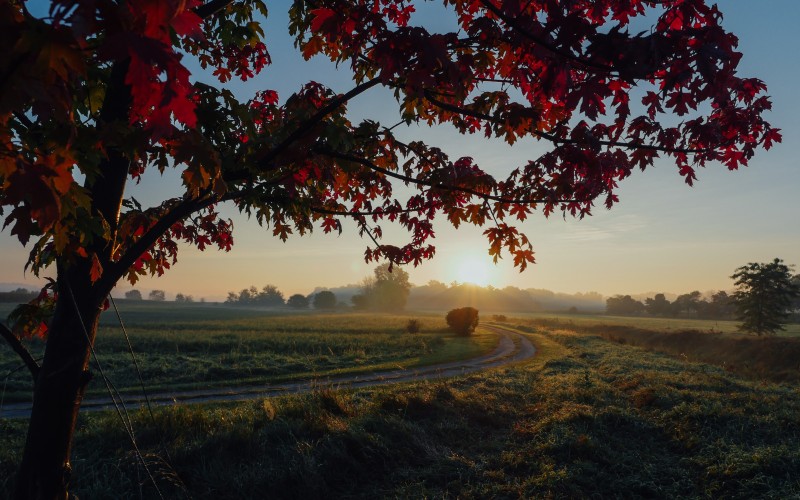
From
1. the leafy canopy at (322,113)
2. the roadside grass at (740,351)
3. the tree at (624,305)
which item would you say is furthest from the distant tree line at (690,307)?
the leafy canopy at (322,113)

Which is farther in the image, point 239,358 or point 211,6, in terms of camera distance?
point 239,358

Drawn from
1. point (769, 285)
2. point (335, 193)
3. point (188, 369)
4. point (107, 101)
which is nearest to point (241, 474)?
point (335, 193)

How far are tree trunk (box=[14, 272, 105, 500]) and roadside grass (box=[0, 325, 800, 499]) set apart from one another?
98 cm

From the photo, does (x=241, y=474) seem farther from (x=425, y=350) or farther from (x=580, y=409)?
(x=425, y=350)

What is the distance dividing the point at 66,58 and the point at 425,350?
2631 cm

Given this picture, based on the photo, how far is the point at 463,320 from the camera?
39.0m

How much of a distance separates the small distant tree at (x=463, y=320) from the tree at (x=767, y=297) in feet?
103

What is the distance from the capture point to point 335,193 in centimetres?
638

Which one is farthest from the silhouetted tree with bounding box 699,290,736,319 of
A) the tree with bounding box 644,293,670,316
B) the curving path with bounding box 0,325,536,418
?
the curving path with bounding box 0,325,536,418

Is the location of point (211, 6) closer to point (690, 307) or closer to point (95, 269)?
point (95, 269)

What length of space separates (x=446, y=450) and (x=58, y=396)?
558 centimetres

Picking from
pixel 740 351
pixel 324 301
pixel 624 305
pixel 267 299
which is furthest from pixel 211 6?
pixel 267 299

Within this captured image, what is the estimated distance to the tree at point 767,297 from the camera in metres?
44.1

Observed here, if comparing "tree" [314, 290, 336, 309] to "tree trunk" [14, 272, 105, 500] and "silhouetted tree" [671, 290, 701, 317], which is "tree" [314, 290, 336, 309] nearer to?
Result: "silhouetted tree" [671, 290, 701, 317]
